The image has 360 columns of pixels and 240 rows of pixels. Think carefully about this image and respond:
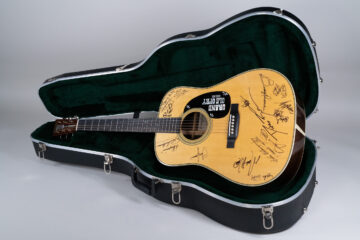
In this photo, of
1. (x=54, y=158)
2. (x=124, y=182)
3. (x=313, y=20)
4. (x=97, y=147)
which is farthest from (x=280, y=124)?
(x=54, y=158)

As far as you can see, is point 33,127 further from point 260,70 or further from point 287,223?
point 287,223

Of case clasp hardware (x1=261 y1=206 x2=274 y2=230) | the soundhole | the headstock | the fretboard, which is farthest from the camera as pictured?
the headstock

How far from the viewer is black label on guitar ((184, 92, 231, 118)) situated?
1807mm

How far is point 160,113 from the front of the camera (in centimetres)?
207

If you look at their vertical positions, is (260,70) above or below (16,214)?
above

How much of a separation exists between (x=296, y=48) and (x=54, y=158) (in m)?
1.73
